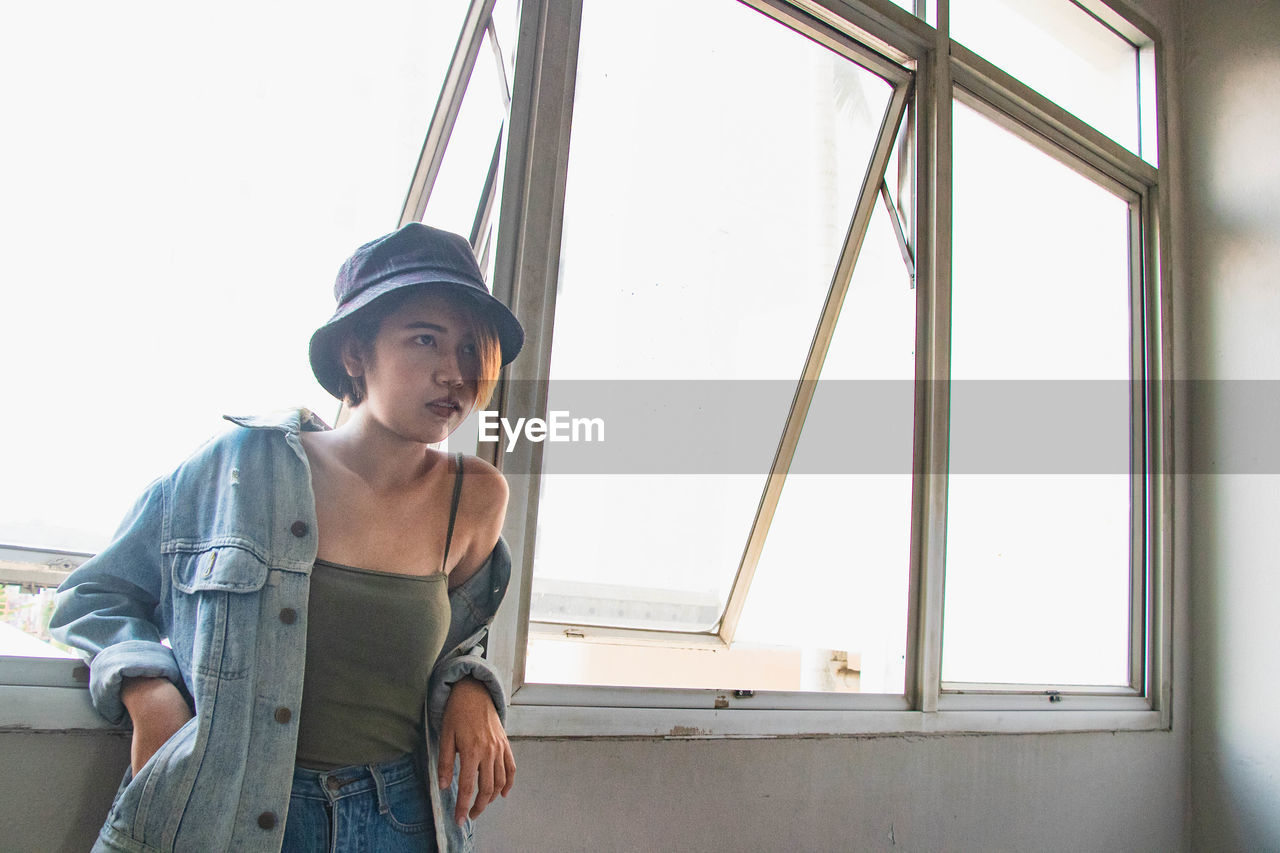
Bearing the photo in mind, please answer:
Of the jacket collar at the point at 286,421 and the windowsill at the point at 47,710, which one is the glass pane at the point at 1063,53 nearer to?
the jacket collar at the point at 286,421

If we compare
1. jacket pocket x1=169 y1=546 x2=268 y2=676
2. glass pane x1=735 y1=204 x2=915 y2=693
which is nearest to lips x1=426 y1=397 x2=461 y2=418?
jacket pocket x1=169 y1=546 x2=268 y2=676

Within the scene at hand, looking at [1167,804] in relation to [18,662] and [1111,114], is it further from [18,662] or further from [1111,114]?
[18,662]

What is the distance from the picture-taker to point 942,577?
2379 mm

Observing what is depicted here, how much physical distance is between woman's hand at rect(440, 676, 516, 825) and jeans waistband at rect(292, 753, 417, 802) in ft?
0.17

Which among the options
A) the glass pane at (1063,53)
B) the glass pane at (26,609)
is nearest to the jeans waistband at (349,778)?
the glass pane at (26,609)

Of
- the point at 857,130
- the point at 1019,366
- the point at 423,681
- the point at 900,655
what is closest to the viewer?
the point at 423,681

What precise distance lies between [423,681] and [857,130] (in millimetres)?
2271

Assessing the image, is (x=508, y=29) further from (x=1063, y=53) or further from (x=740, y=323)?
(x=1063, y=53)

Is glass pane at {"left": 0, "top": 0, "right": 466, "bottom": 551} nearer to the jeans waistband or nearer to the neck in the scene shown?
the neck

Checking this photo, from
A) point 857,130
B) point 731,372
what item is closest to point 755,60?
point 857,130

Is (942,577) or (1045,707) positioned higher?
(942,577)

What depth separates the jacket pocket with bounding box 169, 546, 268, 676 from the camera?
974mm

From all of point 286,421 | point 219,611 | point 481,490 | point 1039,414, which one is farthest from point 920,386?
point 219,611

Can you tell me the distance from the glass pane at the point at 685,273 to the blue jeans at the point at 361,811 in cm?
125
